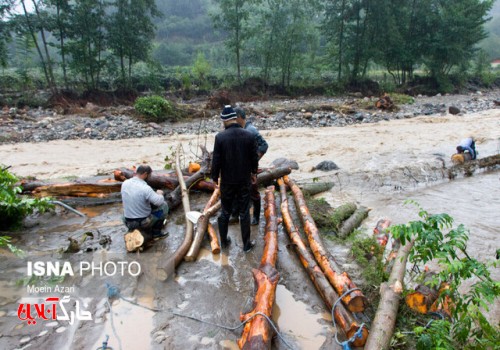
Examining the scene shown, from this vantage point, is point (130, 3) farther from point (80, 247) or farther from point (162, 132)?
point (80, 247)

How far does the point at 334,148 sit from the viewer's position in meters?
12.0

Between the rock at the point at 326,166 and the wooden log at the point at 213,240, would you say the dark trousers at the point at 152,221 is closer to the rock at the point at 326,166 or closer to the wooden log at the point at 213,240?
the wooden log at the point at 213,240

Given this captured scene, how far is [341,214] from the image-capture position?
609cm

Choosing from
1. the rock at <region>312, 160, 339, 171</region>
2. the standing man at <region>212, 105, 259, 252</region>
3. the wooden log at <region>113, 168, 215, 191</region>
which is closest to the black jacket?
the standing man at <region>212, 105, 259, 252</region>

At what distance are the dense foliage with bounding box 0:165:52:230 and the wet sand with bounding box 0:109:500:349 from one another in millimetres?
376

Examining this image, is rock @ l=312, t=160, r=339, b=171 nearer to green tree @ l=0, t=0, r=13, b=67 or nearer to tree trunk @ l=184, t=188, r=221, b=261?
tree trunk @ l=184, t=188, r=221, b=261

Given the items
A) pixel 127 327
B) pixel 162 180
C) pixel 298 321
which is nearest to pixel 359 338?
pixel 298 321

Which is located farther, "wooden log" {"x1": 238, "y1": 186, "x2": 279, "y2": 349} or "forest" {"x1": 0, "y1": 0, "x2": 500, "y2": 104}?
"forest" {"x1": 0, "y1": 0, "x2": 500, "y2": 104}

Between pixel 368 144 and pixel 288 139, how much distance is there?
305cm

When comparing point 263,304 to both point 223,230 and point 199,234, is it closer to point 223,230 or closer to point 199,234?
point 223,230

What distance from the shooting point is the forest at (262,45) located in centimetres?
2212

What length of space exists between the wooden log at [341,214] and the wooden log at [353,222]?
7 centimetres

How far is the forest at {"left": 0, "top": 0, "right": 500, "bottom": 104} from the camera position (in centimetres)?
2212

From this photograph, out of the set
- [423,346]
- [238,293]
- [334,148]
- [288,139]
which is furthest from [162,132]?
[423,346]
